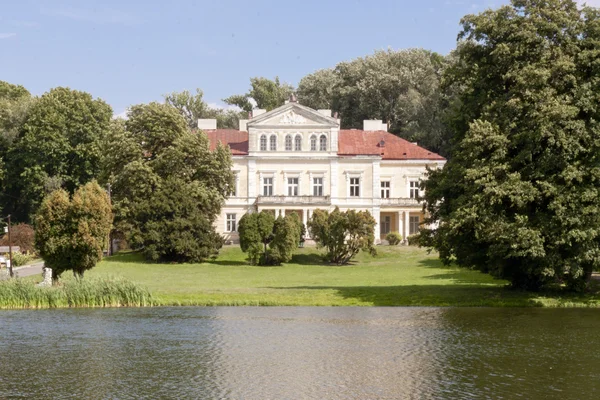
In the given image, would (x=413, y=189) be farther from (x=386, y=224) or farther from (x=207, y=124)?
(x=207, y=124)

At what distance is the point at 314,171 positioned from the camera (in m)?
77.6

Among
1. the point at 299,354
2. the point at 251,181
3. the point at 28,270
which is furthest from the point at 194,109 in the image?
the point at 299,354

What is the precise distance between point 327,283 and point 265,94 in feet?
216

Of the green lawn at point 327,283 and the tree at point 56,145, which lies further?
the tree at point 56,145

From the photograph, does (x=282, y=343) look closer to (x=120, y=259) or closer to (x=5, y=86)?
(x=120, y=259)

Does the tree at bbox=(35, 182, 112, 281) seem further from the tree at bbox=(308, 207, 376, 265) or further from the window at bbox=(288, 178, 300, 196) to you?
the window at bbox=(288, 178, 300, 196)

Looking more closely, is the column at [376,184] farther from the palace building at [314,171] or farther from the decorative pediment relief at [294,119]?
the decorative pediment relief at [294,119]

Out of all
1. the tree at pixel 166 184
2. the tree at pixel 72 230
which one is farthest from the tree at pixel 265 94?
the tree at pixel 72 230

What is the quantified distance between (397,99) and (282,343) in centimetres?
7250

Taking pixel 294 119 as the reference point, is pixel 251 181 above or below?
below

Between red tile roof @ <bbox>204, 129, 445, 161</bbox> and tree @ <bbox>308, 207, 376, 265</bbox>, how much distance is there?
16.1m

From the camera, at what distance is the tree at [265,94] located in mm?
108250

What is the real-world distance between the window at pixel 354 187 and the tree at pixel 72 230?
39802 millimetres

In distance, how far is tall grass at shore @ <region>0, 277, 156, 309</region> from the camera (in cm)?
3575
